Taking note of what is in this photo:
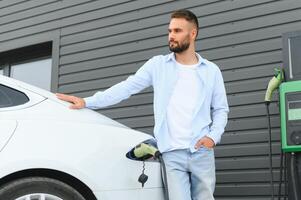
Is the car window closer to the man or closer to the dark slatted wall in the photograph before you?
the man

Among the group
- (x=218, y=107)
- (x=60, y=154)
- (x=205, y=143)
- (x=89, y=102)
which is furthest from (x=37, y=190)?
(x=218, y=107)

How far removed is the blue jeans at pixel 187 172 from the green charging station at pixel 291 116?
0.60 m

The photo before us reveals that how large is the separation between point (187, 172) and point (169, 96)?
0.49m

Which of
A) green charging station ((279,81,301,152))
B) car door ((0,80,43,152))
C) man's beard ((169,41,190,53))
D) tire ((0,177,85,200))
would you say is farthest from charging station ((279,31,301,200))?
car door ((0,80,43,152))

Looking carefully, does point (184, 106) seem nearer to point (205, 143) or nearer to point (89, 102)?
point (205, 143)

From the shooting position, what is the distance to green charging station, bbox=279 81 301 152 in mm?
3436

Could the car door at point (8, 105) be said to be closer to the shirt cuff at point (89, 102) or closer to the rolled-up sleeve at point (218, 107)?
the shirt cuff at point (89, 102)

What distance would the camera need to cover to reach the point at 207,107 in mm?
3320

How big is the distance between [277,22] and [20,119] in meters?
2.84

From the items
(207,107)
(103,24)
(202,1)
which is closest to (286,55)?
(207,107)

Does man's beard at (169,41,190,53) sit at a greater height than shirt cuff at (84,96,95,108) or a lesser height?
greater

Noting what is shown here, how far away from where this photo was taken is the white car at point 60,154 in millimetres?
2834

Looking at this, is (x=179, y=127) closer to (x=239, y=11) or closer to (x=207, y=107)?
(x=207, y=107)

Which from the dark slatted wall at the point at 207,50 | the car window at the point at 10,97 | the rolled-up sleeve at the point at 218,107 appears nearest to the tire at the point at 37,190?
the car window at the point at 10,97
